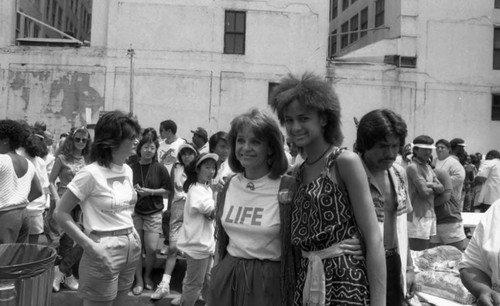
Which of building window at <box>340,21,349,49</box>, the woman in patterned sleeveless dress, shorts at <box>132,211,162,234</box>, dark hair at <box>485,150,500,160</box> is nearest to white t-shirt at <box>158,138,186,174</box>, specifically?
shorts at <box>132,211,162,234</box>

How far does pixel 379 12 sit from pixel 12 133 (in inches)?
1015

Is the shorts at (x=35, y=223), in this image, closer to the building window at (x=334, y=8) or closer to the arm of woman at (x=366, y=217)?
the arm of woman at (x=366, y=217)

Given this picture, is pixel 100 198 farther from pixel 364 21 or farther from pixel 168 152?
pixel 364 21

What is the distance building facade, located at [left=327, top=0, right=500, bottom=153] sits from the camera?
2342 centimetres

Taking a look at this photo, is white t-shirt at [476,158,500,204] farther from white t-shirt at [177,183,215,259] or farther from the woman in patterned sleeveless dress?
the woman in patterned sleeveless dress

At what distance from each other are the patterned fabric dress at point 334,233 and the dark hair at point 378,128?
34.4 inches

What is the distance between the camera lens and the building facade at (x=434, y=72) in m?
23.4

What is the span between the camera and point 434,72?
23.8 m

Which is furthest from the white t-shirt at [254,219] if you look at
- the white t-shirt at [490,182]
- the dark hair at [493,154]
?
the dark hair at [493,154]

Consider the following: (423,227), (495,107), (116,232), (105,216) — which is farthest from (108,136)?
(495,107)

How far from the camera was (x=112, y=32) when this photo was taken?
22141 millimetres

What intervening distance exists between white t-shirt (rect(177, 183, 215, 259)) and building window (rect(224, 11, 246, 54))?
18556mm

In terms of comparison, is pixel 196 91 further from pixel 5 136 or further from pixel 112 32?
pixel 5 136

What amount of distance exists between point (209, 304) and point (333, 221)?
39.3 inches
